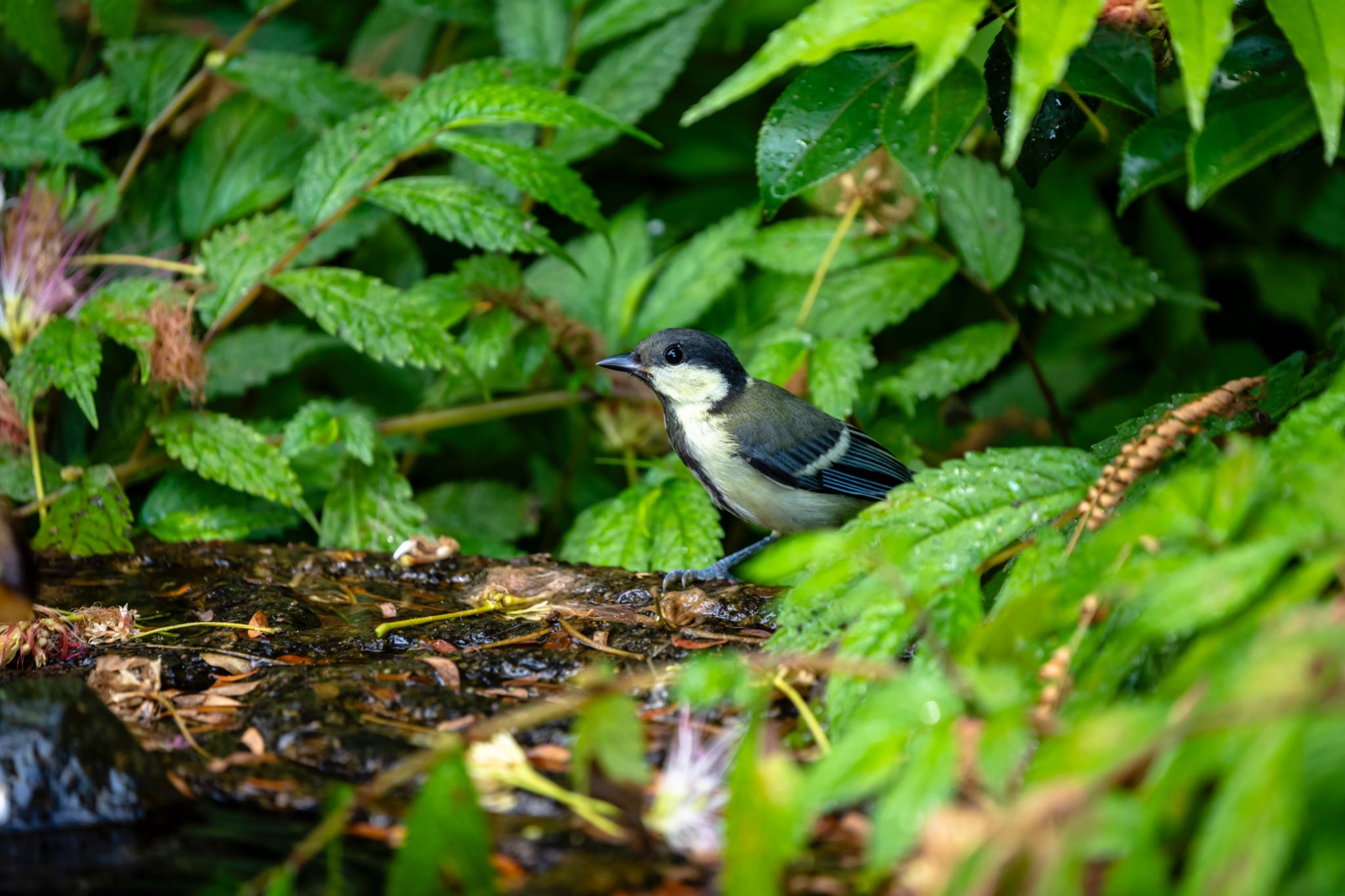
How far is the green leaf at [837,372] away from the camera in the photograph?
3.50 meters

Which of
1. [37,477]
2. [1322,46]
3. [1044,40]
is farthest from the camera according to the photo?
[37,477]

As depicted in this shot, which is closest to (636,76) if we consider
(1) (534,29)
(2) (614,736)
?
(1) (534,29)

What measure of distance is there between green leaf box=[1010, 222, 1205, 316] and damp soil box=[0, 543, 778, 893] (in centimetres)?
173

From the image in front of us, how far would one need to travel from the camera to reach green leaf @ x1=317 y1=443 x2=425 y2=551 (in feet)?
11.8

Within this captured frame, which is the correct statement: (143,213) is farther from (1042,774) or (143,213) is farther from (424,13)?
(1042,774)

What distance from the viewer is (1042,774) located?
4.27 feet

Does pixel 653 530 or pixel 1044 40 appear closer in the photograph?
pixel 1044 40

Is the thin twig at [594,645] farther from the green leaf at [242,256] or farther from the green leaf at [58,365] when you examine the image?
the green leaf at [242,256]

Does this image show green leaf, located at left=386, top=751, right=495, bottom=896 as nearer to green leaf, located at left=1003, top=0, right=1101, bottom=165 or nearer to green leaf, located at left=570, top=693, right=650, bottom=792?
green leaf, located at left=570, top=693, right=650, bottom=792

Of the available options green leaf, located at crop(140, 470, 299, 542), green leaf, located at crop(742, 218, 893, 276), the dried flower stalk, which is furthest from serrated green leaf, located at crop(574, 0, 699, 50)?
the dried flower stalk

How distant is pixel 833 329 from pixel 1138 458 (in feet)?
6.53

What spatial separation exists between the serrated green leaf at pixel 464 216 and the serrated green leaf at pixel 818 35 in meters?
1.85

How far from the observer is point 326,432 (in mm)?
3418

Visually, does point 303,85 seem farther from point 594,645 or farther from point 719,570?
point 594,645
